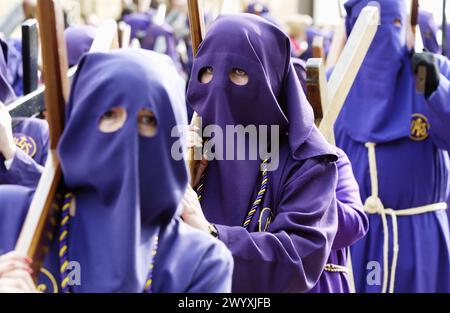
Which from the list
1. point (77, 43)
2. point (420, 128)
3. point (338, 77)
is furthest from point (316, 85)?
point (77, 43)

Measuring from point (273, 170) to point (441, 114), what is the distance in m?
1.73

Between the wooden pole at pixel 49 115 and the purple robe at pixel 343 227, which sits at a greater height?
the wooden pole at pixel 49 115

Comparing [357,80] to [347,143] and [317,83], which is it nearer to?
[347,143]

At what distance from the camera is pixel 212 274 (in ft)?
7.78

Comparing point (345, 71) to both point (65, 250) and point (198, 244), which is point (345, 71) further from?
point (65, 250)

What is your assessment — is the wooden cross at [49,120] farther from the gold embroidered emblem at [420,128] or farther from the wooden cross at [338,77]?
the gold embroidered emblem at [420,128]

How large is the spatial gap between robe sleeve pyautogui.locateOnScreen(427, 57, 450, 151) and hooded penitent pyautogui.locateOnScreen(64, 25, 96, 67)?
1857 mm

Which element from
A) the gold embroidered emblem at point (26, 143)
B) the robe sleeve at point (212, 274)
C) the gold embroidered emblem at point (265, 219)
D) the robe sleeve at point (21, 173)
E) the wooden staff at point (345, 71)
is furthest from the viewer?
the gold embroidered emblem at point (26, 143)

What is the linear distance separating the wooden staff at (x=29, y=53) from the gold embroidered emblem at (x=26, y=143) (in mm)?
577

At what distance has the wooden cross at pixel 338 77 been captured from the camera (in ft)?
11.7

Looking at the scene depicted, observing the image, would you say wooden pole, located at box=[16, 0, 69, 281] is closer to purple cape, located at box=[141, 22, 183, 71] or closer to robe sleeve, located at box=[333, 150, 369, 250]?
robe sleeve, located at box=[333, 150, 369, 250]

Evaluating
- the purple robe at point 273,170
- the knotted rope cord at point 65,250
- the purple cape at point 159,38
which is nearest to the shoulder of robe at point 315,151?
the purple robe at point 273,170

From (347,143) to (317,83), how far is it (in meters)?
1.58
